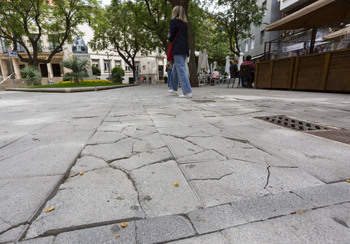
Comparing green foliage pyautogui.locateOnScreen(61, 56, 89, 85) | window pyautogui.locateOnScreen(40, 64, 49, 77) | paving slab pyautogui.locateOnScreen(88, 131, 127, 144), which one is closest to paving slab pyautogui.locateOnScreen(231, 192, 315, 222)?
paving slab pyautogui.locateOnScreen(88, 131, 127, 144)

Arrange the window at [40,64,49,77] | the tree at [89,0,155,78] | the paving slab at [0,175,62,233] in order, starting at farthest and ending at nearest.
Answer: the window at [40,64,49,77] → the tree at [89,0,155,78] → the paving slab at [0,175,62,233]

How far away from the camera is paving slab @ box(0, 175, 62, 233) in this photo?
810 millimetres

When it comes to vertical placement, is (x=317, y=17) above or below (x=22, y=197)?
above

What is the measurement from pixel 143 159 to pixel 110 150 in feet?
1.17

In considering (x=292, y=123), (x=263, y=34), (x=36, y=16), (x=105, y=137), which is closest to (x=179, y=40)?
(x=292, y=123)

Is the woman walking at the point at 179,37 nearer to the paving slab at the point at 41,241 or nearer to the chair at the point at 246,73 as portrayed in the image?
the paving slab at the point at 41,241

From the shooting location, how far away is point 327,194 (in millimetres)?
947

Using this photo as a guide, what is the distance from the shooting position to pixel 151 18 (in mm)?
13133

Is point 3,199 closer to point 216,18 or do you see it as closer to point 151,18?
point 151,18

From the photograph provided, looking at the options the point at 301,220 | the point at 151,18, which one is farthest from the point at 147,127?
the point at 151,18

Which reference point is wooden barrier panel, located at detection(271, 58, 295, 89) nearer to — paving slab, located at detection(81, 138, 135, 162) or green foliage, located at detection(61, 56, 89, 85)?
paving slab, located at detection(81, 138, 135, 162)

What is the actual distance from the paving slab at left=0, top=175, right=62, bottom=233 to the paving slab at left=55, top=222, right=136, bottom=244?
0.22 metres

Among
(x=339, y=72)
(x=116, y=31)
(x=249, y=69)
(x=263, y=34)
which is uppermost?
(x=116, y=31)

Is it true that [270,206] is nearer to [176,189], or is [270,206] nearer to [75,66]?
[176,189]
